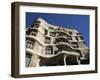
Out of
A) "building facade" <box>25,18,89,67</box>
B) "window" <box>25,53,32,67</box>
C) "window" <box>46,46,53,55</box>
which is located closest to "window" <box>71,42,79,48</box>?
"building facade" <box>25,18,89,67</box>

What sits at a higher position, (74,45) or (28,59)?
(74,45)

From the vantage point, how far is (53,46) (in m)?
1.96

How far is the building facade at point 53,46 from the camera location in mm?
1890

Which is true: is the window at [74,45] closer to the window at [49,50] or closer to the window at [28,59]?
the window at [49,50]

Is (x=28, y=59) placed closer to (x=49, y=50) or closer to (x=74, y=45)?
(x=49, y=50)

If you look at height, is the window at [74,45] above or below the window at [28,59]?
above

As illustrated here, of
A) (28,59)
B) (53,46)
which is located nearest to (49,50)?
(53,46)

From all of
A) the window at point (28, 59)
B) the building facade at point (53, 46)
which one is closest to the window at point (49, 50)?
the building facade at point (53, 46)

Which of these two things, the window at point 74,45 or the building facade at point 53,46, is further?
the window at point 74,45

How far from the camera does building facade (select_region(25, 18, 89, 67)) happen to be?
1.89 m

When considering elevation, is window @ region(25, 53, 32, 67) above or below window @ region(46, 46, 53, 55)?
below

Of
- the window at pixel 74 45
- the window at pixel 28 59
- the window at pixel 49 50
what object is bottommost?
the window at pixel 28 59

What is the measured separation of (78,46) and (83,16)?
0.26 metres

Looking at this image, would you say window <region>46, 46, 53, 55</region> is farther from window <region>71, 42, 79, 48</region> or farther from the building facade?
window <region>71, 42, 79, 48</region>
